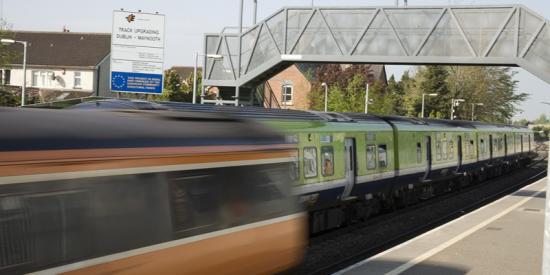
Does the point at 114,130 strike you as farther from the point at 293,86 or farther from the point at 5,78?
the point at 293,86

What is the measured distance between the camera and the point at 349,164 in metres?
15.4

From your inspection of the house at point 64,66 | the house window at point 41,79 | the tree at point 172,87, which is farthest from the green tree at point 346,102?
the house window at point 41,79

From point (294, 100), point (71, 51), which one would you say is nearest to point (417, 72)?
point (294, 100)

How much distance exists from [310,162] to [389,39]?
A: 19540mm

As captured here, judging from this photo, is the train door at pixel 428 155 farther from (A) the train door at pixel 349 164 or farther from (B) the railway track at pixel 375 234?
(A) the train door at pixel 349 164

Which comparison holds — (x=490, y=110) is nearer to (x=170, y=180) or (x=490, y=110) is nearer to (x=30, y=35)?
(x=30, y=35)

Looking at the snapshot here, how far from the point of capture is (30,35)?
68375mm

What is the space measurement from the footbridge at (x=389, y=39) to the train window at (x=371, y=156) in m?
14.1

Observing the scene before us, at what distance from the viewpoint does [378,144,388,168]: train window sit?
1743 centimetres

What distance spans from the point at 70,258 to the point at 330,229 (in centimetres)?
1212

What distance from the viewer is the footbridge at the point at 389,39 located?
29375 mm

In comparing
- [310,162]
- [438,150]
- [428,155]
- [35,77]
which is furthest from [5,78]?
[310,162]

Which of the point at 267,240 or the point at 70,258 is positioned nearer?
the point at 70,258

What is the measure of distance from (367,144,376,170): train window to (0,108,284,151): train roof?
10.2m
